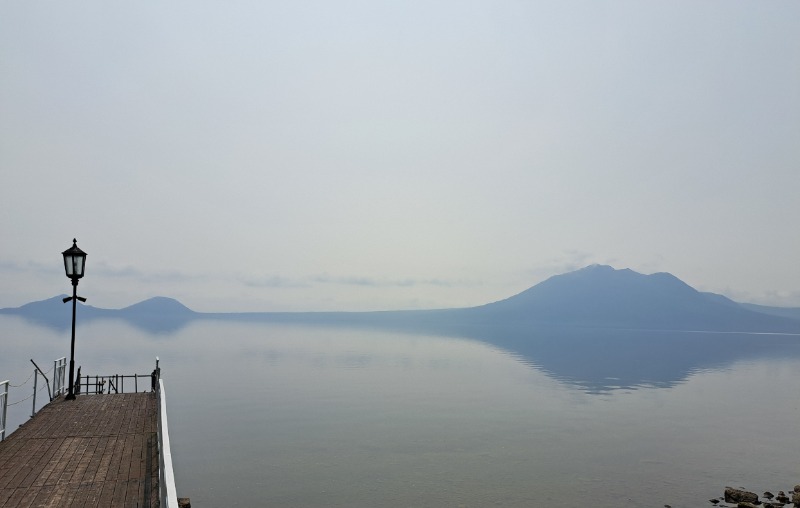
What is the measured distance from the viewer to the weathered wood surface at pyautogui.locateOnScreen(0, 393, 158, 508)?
11.5m

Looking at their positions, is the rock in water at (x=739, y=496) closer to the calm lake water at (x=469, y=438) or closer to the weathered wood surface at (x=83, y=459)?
the calm lake water at (x=469, y=438)

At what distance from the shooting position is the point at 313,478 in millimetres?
32812

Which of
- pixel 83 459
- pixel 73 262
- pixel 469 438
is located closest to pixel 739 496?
pixel 469 438

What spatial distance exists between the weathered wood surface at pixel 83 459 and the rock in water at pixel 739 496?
32.6m

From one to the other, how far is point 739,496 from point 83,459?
34.7 meters

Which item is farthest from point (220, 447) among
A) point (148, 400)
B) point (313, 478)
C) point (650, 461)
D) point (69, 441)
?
point (650, 461)

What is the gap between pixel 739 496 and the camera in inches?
1187

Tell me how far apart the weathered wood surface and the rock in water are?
32616 millimetres

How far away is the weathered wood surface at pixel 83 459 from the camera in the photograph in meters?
11.5

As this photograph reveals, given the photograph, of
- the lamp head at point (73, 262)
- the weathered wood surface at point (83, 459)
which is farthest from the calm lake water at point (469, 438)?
the lamp head at point (73, 262)

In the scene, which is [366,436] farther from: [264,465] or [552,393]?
[552,393]

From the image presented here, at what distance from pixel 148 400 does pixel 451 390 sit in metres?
56.7

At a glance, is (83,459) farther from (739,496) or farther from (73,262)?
(739,496)

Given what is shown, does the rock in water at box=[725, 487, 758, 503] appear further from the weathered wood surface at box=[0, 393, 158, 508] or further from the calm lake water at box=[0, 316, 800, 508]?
the weathered wood surface at box=[0, 393, 158, 508]
